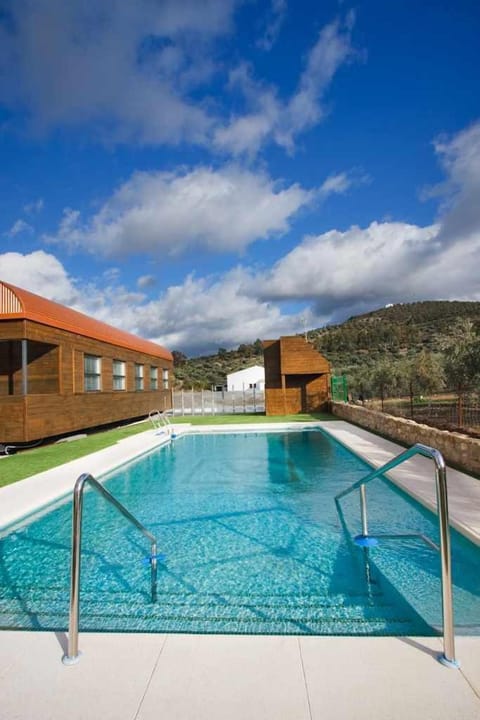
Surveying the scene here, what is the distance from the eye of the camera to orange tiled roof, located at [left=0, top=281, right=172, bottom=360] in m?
10.4

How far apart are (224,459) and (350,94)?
10854mm

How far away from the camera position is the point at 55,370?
11906mm

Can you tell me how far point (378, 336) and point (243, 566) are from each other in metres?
49.3

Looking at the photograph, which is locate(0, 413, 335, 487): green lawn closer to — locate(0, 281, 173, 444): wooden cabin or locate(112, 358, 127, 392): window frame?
locate(0, 281, 173, 444): wooden cabin

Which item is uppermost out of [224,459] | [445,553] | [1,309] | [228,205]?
[228,205]

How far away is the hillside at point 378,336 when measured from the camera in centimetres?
4438

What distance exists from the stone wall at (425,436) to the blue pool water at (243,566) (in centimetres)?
159

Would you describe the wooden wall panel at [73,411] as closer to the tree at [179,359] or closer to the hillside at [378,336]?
the hillside at [378,336]

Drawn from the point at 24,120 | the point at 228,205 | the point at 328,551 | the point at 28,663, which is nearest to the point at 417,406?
the point at 328,551

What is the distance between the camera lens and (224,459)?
34.5ft

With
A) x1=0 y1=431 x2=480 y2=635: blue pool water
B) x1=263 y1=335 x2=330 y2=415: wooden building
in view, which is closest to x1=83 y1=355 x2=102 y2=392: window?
x1=0 y1=431 x2=480 y2=635: blue pool water

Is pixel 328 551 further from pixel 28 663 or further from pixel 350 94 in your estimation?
pixel 350 94

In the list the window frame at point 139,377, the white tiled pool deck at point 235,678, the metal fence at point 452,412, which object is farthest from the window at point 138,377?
the white tiled pool deck at point 235,678

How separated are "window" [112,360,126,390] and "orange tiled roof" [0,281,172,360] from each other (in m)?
0.80
